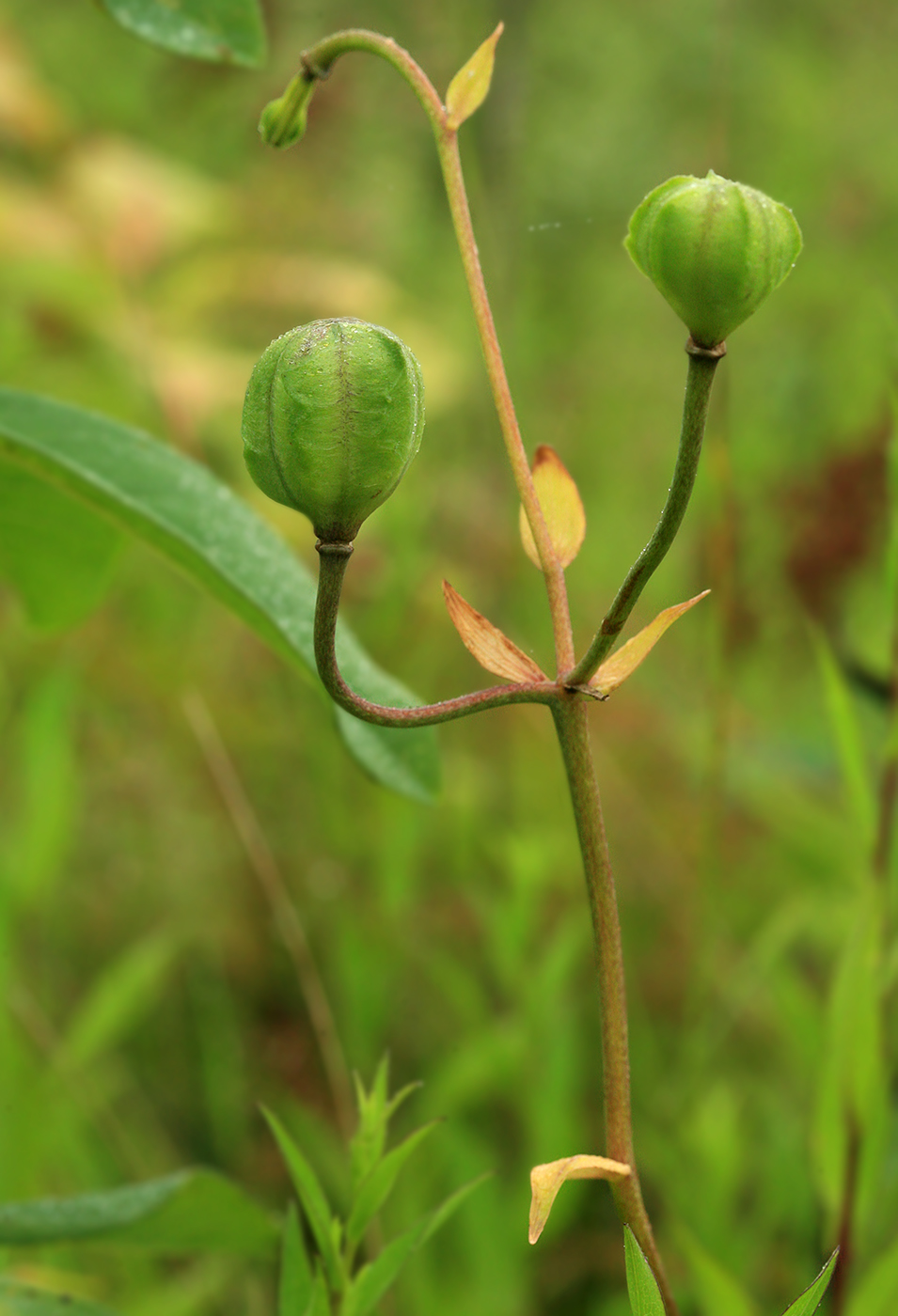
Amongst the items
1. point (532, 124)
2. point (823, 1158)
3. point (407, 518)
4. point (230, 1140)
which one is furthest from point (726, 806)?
point (532, 124)

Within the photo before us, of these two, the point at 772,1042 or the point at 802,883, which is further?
the point at 802,883

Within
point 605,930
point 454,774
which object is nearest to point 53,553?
point 605,930

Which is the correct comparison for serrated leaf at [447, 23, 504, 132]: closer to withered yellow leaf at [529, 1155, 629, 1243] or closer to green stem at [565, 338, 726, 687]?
green stem at [565, 338, 726, 687]

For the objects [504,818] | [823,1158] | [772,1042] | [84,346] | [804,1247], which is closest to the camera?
[823,1158]

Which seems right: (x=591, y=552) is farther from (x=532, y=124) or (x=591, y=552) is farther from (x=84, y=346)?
(x=532, y=124)

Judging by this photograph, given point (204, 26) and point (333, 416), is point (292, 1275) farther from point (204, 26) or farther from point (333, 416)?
point (204, 26)
